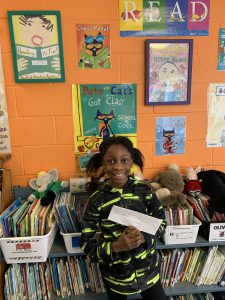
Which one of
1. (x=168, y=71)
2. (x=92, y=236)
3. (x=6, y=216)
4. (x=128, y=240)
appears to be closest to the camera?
(x=128, y=240)

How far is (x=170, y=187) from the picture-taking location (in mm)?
1452

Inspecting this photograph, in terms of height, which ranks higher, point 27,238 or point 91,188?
point 91,188

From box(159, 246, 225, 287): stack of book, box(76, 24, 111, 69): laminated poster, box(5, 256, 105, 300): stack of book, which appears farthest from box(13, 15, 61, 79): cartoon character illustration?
box(159, 246, 225, 287): stack of book

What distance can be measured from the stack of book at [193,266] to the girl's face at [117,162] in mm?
549

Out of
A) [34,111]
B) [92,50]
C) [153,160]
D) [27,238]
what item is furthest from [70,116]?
[27,238]

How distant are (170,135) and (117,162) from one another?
1.89ft

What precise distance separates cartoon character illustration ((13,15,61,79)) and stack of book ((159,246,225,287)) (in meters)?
1.12

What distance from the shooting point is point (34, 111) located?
4.83ft

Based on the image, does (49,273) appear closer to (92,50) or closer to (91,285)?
(91,285)

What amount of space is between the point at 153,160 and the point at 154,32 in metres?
0.71

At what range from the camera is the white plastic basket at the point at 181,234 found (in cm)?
132

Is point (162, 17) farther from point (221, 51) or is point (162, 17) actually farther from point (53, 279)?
point (53, 279)

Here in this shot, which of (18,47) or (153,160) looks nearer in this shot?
(18,47)

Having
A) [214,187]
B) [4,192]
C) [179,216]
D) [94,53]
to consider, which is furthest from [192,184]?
[4,192]
